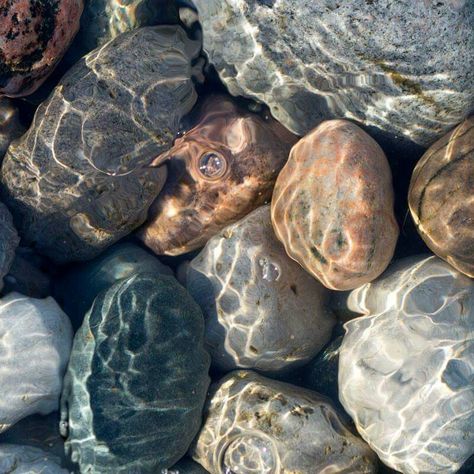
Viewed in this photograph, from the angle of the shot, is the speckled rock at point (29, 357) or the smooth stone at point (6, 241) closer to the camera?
the speckled rock at point (29, 357)

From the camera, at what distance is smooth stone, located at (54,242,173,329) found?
4.78 m

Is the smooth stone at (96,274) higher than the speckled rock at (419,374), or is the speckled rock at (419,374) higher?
the smooth stone at (96,274)

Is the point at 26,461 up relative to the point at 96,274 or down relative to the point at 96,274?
down

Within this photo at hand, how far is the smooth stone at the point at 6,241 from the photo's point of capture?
4.26 metres

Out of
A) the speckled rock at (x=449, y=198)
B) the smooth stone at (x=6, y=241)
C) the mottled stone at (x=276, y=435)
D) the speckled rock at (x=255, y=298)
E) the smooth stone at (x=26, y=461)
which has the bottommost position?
the mottled stone at (x=276, y=435)

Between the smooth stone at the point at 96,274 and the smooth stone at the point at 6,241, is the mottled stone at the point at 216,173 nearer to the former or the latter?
the smooth stone at the point at 96,274

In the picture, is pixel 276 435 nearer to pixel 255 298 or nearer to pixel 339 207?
pixel 255 298

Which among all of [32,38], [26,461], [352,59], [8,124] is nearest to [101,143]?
[32,38]

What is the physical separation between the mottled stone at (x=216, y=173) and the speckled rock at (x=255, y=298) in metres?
0.22

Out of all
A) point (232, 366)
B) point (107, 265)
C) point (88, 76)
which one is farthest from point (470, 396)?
point (88, 76)

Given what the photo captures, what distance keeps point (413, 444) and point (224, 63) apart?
3626 mm

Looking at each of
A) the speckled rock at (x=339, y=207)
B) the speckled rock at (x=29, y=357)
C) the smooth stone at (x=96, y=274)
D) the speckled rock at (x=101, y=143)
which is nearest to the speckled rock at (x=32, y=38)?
the speckled rock at (x=101, y=143)

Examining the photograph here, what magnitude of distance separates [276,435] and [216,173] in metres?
2.34

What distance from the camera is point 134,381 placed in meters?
3.97
